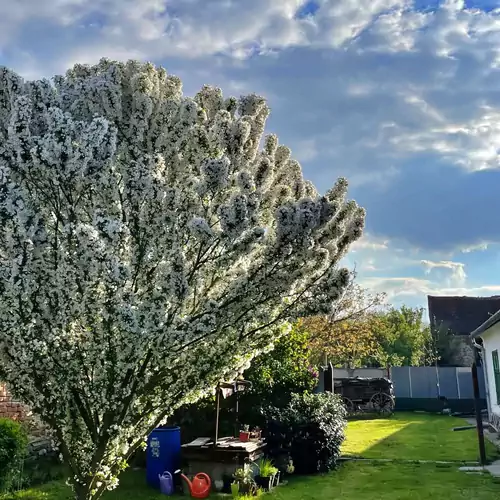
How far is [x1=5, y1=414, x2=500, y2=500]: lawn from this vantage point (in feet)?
28.2

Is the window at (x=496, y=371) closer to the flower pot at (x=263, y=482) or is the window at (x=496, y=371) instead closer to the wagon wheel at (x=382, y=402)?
the wagon wheel at (x=382, y=402)

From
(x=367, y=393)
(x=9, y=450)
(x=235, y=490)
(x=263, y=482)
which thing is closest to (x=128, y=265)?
(x=9, y=450)

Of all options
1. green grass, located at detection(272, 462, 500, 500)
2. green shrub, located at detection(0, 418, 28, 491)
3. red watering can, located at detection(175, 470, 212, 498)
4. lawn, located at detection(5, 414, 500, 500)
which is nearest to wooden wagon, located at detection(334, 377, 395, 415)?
lawn, located at detection(5, 414, 500, 500)

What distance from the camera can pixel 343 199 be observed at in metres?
5.61

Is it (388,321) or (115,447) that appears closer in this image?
(115,447)

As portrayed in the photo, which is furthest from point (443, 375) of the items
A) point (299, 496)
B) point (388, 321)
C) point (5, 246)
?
point (5, 246)

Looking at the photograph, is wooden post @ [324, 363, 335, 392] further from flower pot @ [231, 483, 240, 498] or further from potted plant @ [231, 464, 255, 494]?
flower pot @ [231, 483, 240, 498]

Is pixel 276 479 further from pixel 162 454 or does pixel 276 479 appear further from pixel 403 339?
pixel 403 339

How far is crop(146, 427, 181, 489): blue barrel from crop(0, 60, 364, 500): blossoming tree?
12.7ft

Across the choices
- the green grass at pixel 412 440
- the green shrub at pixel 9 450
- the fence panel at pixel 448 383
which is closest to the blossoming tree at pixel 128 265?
the green shrub at pixel 9 450

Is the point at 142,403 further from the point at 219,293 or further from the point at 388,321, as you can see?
the point at 388,321

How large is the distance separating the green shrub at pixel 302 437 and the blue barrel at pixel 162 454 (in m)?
1.74

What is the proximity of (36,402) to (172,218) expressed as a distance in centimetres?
192

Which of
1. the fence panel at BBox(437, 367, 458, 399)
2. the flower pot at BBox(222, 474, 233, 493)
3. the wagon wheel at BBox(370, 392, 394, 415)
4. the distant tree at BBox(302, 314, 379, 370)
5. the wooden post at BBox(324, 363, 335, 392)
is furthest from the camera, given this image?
the fence panel at BBox(437, 367, 458, 399)
